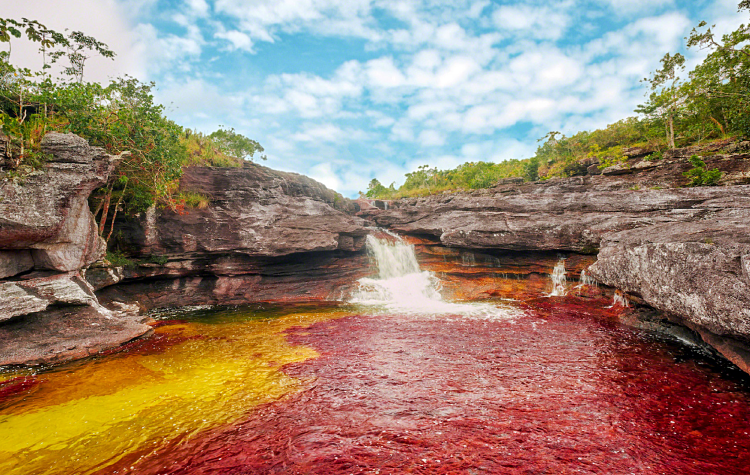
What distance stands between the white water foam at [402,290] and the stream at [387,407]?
4480 mm

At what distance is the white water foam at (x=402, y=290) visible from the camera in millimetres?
15531

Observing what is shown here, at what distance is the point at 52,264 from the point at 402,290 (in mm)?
17037

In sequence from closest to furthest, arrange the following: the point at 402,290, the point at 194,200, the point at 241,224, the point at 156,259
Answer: the point at 156,259 < the point at 194,200 < the point at 241,224 < the point at 402,290

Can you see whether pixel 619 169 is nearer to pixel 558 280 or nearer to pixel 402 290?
pixel 558 280

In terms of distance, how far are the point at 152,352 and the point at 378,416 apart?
8.10m

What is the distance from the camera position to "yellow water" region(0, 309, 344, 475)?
464cm

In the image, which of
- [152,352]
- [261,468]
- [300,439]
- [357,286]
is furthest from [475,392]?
[357,286]

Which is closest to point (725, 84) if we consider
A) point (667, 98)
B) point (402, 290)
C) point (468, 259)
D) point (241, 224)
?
point (667, 98)

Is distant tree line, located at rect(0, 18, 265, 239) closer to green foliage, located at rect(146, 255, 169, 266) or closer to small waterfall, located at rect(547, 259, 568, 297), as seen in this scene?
green foliage, located at rect(146, 255, 169, 266)

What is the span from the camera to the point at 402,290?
2072 cm

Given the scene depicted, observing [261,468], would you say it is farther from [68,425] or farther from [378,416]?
[68,425]

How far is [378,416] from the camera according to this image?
5.50 m

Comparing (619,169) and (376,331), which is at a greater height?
(619,169)

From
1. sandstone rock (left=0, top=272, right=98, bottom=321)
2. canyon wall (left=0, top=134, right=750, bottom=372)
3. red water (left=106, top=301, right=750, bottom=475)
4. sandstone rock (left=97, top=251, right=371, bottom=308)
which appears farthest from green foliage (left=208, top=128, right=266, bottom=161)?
red water (left=106, top=301, right=750, bottom=475)
